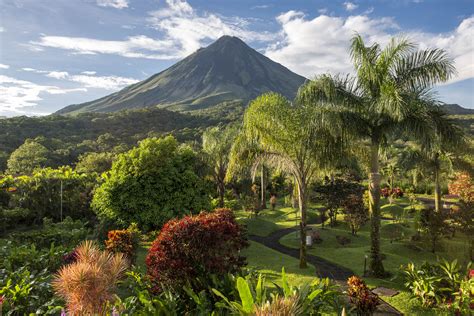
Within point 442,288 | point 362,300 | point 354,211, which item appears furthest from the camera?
point 354,211

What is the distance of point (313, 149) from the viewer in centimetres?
1290

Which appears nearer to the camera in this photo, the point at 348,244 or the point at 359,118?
the point at 359,118

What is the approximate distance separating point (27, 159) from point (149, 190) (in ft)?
115

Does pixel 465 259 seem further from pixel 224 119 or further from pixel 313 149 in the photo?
pixel 224 119

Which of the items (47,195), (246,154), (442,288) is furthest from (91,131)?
(442,288)

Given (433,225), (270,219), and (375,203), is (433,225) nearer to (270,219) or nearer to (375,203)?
(375,203)

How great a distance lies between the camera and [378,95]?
486 inches

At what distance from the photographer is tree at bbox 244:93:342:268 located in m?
12.8

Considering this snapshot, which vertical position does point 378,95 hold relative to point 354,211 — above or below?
above

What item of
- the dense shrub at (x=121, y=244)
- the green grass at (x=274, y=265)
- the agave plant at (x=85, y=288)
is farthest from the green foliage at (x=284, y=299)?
the dense shrub at (x=121, y=244)

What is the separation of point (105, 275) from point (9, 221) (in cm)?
2087

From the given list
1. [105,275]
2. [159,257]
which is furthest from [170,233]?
[105,275]

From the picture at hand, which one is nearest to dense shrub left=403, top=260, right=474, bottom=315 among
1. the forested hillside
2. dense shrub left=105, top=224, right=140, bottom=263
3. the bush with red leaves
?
the bush with red leaves

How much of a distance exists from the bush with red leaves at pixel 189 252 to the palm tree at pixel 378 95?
6.63 meters
